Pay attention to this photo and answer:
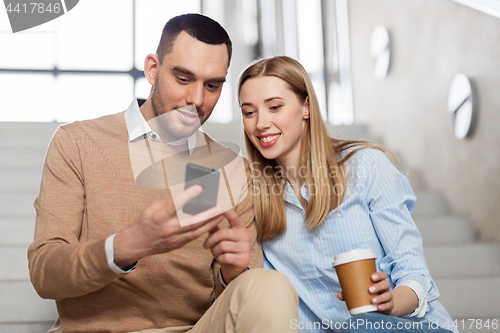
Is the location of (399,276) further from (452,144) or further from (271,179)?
(452,144)

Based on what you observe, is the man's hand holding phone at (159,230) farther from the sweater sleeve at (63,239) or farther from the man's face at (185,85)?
the man's face at (185,85)

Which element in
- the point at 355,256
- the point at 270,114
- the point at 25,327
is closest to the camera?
the point at 355,256

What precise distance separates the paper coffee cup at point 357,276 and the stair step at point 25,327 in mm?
959

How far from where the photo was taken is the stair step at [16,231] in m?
1.68

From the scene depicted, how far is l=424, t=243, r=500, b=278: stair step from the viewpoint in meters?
1.73

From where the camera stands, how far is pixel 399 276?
0.98 m

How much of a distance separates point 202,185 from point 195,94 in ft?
1.82

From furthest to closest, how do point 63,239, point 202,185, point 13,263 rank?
point 13,263, point 63,239, point 202,185

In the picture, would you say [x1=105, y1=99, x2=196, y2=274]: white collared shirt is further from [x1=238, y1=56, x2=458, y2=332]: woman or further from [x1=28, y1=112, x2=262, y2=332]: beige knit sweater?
[x1=238, y1=56, x2=458, y2=332]: woman

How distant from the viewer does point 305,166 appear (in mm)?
1208

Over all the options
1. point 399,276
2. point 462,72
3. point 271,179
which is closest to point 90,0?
point 462,72

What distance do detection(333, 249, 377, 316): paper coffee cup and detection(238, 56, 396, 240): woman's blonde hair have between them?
0.32m

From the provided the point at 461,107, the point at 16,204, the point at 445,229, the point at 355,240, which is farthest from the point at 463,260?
the point at 16,204

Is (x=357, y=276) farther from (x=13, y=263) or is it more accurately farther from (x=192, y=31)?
(x=13, y=263)
